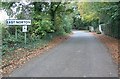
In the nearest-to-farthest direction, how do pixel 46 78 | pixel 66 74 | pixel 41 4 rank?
pixel 46 78
pixel 66 74
pixel 41 4

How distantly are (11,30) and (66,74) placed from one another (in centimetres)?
1485

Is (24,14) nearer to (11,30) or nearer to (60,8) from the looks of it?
(11,30)

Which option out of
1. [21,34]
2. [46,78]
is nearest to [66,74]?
[46,78]

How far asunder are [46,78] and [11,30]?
15272 mm

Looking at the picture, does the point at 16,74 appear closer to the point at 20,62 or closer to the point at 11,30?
the point at 20,62

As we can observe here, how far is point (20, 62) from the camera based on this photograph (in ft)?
43.0

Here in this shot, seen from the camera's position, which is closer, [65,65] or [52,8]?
[65,65]

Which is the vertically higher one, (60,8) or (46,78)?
(60,8)

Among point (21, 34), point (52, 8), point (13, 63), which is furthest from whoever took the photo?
point (52, 8)

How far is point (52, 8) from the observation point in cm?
3297

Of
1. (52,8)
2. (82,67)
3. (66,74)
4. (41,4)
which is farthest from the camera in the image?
(52,8)

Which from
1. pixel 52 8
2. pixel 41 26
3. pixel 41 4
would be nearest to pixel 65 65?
pixel 41 26

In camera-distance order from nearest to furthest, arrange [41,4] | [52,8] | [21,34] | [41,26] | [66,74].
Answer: [66,74] < [21,34] < [41,26] < [41,4] < [52,8]

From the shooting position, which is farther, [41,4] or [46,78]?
[41,4]
